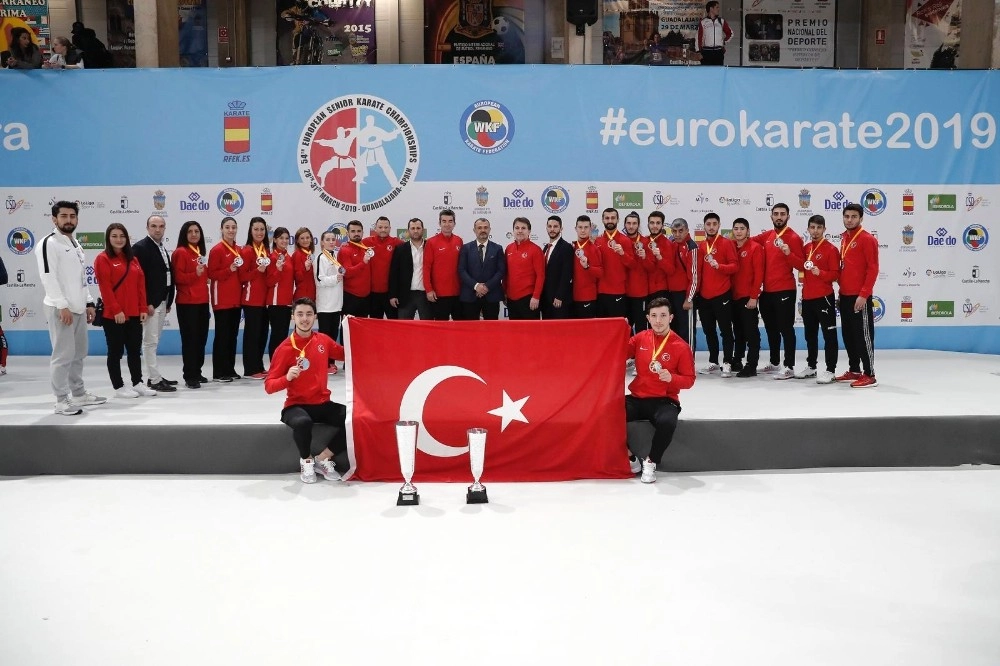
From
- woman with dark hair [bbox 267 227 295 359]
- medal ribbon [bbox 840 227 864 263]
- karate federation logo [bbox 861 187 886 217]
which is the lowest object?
woman with dark hair [bbox 267 227 295 359]

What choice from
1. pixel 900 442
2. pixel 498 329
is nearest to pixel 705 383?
pixel 900 442

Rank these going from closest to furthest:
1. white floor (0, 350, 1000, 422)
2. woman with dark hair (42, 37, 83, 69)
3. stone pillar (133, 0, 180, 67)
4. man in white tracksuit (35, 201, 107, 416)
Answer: white floor (0, 350, 1000, 422), man in white tracksuit (35, 201, 107, 416), woman with dark hair (42, 37, 83, 69), stone pillar (133, 0, 180, 67)

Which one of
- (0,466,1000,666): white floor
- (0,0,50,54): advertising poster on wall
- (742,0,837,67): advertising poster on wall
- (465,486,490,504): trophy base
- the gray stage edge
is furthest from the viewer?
(742,0,837,67): advertising poster on wall

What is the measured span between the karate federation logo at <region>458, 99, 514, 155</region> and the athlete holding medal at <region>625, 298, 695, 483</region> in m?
3.95

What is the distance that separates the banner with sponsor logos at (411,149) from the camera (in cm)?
839

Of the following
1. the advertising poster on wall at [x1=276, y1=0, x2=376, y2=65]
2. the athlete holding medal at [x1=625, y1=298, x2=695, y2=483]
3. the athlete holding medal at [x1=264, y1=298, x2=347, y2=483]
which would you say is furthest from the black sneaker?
the advertising poster on wall at [x1=276, y1=0, x2=376, y2=65]

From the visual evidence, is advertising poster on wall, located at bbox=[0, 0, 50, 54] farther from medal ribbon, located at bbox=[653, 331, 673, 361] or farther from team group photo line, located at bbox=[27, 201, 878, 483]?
medal ribbon, located at bbox=[653, 331, 673, 361]

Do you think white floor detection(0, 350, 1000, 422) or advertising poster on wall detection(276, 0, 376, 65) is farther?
advertising poster on wall detection(276, 0, 376, 65)

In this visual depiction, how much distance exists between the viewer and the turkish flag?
4.97m

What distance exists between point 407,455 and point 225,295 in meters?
3.36

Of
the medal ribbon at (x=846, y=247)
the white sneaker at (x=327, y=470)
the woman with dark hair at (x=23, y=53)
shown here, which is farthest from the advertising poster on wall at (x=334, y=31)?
the white sneaker at (x=327, y=470)

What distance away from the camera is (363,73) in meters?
8.40

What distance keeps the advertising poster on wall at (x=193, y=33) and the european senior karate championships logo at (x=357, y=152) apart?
19.0 feet

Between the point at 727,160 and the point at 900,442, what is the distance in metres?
4.15
